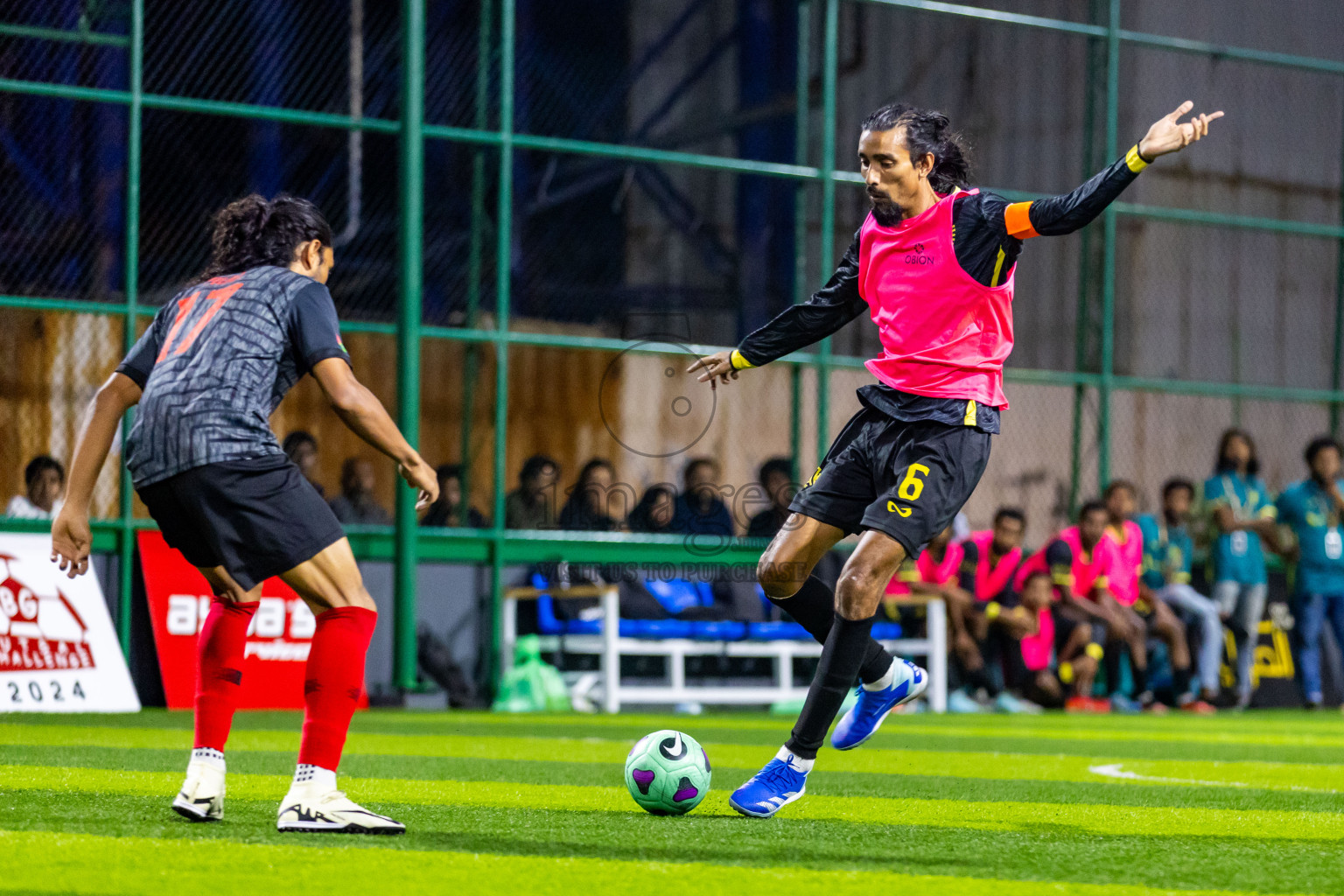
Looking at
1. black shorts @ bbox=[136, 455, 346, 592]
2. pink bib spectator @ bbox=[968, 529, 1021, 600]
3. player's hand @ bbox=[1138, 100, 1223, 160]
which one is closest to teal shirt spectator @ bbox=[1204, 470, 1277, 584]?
pink bib spectator @ bbox=[968, 529, 1021, 600]

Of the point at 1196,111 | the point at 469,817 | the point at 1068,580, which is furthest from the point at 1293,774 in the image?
the point at 1196,111

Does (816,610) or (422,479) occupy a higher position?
(422,479)

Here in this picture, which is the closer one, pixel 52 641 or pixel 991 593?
pixel 52 641

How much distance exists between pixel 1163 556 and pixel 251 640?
786cm

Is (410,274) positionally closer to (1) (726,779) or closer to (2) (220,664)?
(1) (726,779)

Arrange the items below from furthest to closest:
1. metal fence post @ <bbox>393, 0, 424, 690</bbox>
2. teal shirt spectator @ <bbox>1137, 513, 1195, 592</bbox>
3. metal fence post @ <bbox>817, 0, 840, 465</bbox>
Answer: metal fence post @ <bbox>817, 0, 840, 465</bbox>
teal shirt spectator @ <bbox>1137, 513, 1195, 592</bbox>
metal fence post @ <bbox>393, 0, 424, 690</bbox>

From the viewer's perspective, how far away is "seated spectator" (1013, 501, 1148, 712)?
14.9 metres

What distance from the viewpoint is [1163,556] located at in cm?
1570

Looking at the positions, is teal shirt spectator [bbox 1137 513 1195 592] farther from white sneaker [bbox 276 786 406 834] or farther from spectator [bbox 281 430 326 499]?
white sneaker [bbox 276 786 406 834]

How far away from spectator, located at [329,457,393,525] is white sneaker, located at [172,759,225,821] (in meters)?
8.96

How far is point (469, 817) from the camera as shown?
5336mm

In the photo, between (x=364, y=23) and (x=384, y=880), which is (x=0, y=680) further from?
(x=384, y=880)

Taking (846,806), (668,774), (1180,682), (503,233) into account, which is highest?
(503,233)

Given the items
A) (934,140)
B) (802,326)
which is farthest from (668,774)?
(934,140)
